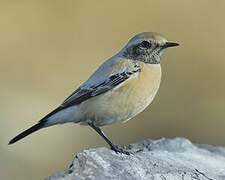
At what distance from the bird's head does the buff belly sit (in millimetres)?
Answer: 357

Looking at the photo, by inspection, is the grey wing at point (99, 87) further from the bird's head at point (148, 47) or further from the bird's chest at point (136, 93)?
the bird's head at point (148, 47)

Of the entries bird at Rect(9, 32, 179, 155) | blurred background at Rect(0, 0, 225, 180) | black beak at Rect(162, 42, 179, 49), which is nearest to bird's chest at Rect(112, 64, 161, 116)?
bird at Rect(9, 32, 179, 155)

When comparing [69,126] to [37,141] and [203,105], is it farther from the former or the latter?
[203,105]

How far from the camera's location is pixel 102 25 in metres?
15.6

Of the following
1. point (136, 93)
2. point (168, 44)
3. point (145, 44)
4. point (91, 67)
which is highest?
point (145, 44)

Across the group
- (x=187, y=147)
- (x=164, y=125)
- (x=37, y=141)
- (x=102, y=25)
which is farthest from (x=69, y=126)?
(x=187, y=147)

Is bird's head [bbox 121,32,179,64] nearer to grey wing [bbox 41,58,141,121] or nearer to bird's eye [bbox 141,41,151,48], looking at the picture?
bird's eye [bbox 141,41,151,48]

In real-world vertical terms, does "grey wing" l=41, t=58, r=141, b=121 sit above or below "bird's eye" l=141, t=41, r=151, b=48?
below

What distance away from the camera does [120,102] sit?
27.6 feet

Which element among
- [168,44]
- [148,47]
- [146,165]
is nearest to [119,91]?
[148,47]

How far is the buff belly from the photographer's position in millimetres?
8398

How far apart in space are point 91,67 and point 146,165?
745 cm

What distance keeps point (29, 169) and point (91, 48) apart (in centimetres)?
352

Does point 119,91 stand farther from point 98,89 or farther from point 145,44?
point 145,44
